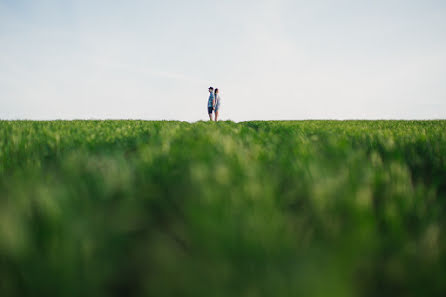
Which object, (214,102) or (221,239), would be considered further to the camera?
(214,102)

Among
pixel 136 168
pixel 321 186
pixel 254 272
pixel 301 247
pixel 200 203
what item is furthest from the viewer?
pixel 136 168

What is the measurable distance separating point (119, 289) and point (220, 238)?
0.31 m

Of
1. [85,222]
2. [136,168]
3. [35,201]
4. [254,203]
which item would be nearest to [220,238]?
[254,203]

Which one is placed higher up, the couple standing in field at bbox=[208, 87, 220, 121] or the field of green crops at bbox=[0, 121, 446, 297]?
the couple standing in field at bbox=[208, 87, 220, 121]

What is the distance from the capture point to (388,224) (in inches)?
29.1

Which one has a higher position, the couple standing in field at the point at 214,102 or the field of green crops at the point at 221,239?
the couple standing in field at the point at 214,102

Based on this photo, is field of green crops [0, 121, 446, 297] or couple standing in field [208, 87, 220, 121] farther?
couple standing in field [208, 87, 220, 121]

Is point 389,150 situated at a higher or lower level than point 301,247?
higher

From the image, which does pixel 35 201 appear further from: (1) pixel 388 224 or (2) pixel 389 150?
(2) pixel 389 150

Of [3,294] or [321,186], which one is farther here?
[321,186]

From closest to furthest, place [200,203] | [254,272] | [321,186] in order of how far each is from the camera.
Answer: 1. [254,272]
2. [200,203]
3. [321,186]

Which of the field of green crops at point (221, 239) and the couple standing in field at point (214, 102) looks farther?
the couple standing in field at point (214, 102)

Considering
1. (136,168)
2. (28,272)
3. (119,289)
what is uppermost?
(136,168)

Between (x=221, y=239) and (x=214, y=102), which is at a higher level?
(x=214, y=102)
